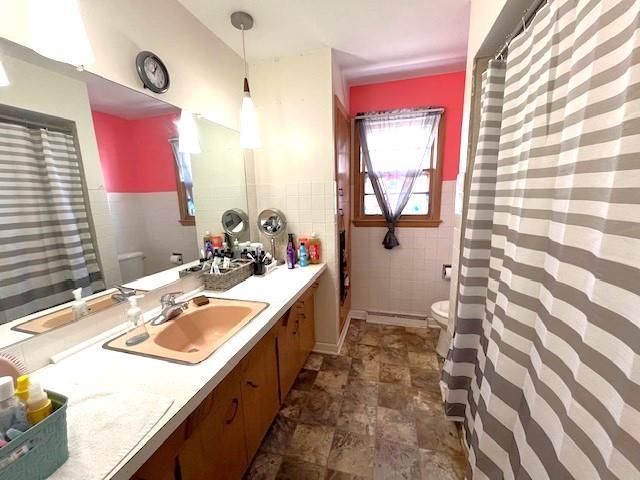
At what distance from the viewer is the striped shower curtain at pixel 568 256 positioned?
0.47 meters

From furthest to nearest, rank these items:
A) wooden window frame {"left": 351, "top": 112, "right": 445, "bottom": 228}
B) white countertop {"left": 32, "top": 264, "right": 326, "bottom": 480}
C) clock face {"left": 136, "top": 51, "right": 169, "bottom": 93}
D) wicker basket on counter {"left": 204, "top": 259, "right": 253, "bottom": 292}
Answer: wooden window frame {"left": 351, "top": 112, "right": 445, "bottom": 228}, wicker basket on counter {"left": 204, "top": 259, "right": 253, "bottom": 292}, clock face {"left": 136, "top": 51, "right": 169, "bottom": 93}, white countertop {"left": 32, "top": 264, "right": 326, "bottom": 480}

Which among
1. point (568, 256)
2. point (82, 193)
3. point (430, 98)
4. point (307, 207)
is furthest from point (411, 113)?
point (82, 193)

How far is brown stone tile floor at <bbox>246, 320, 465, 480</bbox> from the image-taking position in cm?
131

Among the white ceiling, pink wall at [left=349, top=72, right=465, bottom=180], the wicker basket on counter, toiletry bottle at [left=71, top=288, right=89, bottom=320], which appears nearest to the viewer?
toiletry bottle at [left=71, top=288, right=89, bottom=320]

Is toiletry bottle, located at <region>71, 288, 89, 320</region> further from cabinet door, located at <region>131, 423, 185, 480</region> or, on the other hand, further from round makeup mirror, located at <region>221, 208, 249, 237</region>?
round makeup mirror, located at <region>221, 208, 249, 237</region>

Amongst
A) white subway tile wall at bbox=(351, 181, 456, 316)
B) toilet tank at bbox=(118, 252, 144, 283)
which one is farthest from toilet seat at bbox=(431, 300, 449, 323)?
toilet tank at bbox=(118, 252, 144, 283)

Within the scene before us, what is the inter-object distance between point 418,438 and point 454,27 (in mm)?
2494

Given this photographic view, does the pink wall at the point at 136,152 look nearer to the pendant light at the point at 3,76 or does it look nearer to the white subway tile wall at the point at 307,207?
the pendant light at the point at 3,76

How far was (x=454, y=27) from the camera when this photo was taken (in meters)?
1.64

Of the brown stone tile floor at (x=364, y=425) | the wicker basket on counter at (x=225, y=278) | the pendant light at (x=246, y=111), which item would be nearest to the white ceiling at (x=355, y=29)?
→ the pendant light at (x=246, y=111)

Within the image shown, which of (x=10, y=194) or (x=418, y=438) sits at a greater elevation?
(x=10, y=194)

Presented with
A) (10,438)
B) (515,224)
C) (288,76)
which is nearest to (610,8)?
(515,224)

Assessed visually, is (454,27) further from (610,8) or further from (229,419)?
(229,419)

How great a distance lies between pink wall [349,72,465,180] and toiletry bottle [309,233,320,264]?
1.39 m
